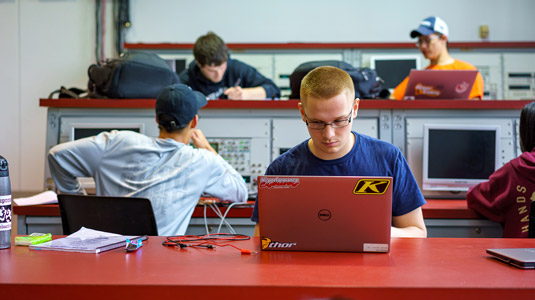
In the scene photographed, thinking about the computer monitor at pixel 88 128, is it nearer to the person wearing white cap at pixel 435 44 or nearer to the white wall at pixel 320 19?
the person wearing white cap at pixel 435 44

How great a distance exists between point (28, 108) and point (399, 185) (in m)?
4.59

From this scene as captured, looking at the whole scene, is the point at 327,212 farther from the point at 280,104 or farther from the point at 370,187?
the point at 280,104

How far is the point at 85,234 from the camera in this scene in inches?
60.4

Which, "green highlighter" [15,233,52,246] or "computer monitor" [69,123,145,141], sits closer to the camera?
"green highlighter" [15,233,52,246]

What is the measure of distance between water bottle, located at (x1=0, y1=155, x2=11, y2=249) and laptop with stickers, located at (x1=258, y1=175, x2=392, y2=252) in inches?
26.0

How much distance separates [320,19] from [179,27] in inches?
56.5

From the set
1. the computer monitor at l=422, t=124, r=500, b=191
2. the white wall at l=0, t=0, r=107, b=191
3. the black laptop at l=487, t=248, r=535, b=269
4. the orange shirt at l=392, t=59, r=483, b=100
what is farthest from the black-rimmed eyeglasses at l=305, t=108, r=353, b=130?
the white wall at l=0, t=0, r=107, b=191

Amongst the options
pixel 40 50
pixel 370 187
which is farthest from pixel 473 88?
pixel 40 50

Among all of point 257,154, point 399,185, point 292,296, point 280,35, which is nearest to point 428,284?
point 292,296

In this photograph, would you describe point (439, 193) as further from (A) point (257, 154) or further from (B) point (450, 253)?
(B) point (450, 253)

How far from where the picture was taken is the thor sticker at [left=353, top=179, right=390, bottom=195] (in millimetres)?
1286

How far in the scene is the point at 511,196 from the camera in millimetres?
2188

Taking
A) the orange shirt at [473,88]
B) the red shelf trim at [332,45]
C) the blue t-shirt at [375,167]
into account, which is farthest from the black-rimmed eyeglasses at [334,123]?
the red shelf trim at [332,45]

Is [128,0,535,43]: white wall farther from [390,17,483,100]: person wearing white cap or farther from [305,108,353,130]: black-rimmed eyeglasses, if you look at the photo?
[305,108,353,130]: black-rimmed eyeglasses
